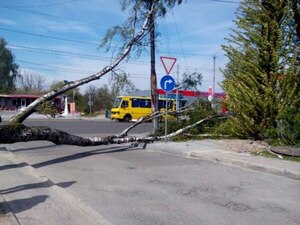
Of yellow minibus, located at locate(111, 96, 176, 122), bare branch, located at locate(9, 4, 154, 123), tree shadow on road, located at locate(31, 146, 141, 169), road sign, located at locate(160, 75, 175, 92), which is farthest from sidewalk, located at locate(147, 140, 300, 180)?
yellow minibus, located at locate(111, 96, 176, 122)

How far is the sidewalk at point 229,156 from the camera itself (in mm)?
9531

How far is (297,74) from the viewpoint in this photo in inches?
540

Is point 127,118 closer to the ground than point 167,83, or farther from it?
closer to the ground

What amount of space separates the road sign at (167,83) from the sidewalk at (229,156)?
2179mm

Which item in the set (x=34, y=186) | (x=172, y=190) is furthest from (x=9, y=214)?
(x=172, y=190)

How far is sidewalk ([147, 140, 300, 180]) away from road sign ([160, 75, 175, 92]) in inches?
85.8

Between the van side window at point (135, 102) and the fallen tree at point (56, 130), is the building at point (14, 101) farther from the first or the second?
the fallen tree at point (56, 130)

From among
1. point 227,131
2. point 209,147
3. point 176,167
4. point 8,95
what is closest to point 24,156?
point 176,167

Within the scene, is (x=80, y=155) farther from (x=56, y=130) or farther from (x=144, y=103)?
(x=144, y=103)

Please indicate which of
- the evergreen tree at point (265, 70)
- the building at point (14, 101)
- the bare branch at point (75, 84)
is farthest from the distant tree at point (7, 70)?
the evergreen tree at point (265, 70)

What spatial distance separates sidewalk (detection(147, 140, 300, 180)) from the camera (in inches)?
375

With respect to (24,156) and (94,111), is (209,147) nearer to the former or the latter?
(24,156)

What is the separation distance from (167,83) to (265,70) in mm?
3680

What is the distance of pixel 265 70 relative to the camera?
14.2 metres
